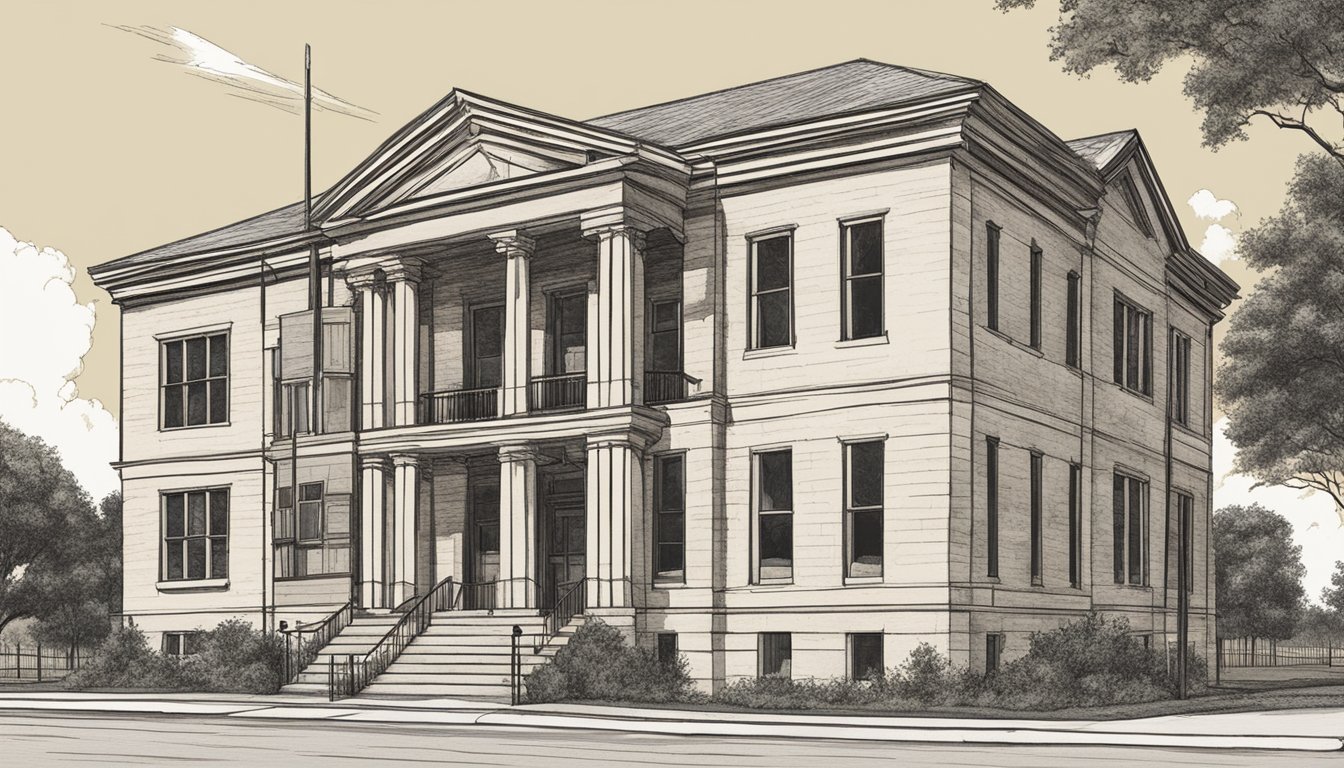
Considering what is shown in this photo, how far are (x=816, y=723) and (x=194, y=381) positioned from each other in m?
23.1

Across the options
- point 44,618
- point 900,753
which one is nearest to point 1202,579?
point 900,753

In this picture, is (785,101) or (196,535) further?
(196,535)

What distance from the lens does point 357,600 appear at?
35438 mm

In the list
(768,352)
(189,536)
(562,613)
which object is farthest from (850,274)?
(189,536)

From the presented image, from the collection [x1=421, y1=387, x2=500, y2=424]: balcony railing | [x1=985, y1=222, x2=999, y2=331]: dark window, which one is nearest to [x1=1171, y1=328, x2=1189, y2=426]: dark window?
[x1=985, y1=222, x2=999, y2=331]: dark window

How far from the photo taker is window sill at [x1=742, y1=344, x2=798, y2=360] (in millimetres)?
31156

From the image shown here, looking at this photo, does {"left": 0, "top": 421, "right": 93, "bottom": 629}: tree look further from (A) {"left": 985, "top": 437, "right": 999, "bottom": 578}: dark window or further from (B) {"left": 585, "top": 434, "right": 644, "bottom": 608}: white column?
(A) {"left": 985, "top": 437, "right": 999, "bottom": 578}: dark window

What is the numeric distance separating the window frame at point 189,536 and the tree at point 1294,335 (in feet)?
104

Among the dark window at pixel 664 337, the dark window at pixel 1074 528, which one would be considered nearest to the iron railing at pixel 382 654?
the dark window at pixel 664 337

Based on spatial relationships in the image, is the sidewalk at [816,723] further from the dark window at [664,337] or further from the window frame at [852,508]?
the dark window at [664,337]

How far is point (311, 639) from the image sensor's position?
35.5 m

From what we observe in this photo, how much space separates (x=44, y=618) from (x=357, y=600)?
32.7 meters

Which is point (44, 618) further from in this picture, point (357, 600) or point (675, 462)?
point (675, 462)

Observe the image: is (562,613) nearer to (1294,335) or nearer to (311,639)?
(311,639)
